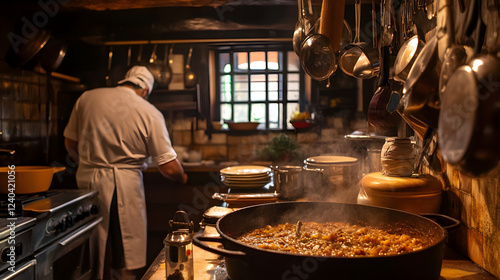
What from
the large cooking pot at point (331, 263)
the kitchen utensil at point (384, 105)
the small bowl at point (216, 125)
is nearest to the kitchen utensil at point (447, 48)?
the large cooking pot at point (331, 263)

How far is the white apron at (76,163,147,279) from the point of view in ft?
9.86

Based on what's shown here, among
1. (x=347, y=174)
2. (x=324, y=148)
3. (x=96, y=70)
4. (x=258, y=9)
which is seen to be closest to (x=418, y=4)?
(x=347, y=174)

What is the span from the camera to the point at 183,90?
5.09 metres

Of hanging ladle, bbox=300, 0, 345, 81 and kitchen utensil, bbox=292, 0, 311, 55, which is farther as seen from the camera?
kitchen utensil, bbox=292, 0, 311, 55

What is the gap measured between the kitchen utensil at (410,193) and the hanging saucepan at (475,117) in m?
0.81

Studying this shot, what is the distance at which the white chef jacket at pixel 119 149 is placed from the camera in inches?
118

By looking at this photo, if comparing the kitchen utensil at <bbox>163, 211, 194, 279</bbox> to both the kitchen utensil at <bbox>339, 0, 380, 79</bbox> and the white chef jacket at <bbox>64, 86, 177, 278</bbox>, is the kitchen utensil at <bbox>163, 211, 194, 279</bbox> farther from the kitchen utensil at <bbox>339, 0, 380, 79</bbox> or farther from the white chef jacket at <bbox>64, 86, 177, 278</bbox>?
the white chef jacket at <bbox>64, 86, 177, 278</bbox>

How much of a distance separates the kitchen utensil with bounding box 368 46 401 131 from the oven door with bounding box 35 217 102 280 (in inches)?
77.7

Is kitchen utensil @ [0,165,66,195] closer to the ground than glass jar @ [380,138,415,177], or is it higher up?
closer to the ground

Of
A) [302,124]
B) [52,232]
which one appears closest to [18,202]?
[52,232]

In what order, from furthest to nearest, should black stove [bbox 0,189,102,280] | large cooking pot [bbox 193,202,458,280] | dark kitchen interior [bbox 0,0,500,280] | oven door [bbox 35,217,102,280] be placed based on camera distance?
dark kitchen interior [bbox 0,0,500,280] → oven door [bbox 35,217,102,280] → black stove [bbox 0,189,102,280] → large cooking pot [bbox 193,202,458,280]

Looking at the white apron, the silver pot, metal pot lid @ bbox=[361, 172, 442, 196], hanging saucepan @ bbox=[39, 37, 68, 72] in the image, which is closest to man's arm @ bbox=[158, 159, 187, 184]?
the white apron

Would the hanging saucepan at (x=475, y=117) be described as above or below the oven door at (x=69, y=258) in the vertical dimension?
above

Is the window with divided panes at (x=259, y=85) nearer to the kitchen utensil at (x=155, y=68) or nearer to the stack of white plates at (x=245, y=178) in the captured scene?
the kitchen utensil at (x=155, y=68)
